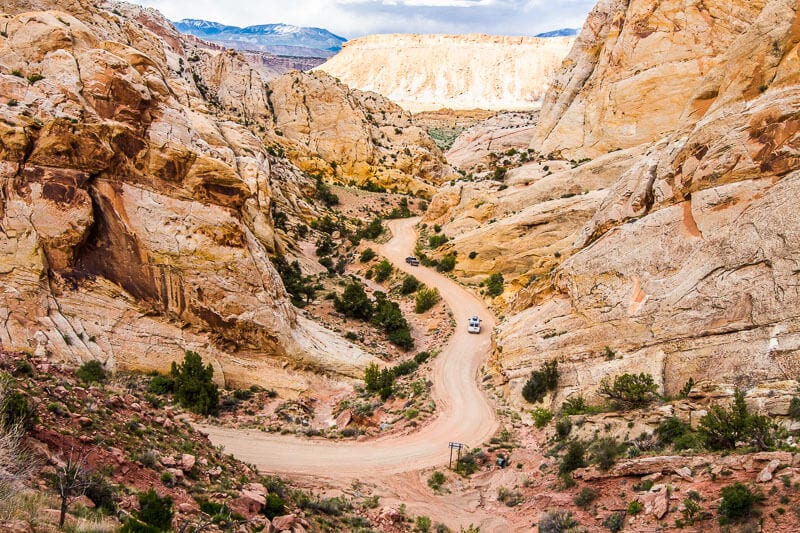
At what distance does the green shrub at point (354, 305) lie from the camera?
3403cm

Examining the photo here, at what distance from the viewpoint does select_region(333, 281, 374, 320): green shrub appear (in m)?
34.0

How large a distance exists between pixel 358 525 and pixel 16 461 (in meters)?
8.18

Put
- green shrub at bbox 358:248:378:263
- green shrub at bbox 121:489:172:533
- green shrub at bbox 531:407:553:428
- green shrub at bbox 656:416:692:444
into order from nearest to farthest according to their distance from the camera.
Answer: green shrub at bbox 121:489:172:533 < green shrub at bbox 656:416:692:444 < green shrub at bbox 531:407:553:428 < green shrub at bbox 358:248:378:263

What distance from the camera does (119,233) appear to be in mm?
20953

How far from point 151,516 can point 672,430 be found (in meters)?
12.9

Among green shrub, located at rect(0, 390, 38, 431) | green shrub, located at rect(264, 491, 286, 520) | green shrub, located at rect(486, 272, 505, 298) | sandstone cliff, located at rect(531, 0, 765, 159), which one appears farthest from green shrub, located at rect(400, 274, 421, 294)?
green shrub, located at rect(0, 390, 38, 431)

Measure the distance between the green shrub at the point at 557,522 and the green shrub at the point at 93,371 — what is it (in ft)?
49.2

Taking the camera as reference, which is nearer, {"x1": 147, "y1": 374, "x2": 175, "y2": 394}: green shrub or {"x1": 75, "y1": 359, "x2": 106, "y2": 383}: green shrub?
{"x1": 75, "y1": 359, "x2": 106, "y2": 383}: green shrub

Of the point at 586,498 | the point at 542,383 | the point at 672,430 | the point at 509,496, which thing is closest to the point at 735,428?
the point at 672,430

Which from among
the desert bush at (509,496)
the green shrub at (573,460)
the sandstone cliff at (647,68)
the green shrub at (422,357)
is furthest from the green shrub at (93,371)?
the sandstone cliff at (647,68)

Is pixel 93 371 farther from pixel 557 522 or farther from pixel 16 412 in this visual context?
pixel 557 522

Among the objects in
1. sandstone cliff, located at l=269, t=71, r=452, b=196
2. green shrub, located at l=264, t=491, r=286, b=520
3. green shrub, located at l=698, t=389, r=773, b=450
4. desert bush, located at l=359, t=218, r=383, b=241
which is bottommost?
green shrub, located at l=264, t=491, r=286, b=520

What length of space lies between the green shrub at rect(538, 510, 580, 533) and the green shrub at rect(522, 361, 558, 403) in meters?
8.45

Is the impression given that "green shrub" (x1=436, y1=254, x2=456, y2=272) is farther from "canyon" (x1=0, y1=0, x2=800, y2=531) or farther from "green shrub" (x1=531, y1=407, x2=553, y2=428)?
"green shrub" (x1=531, y1=407, x2=553, y2=428)
